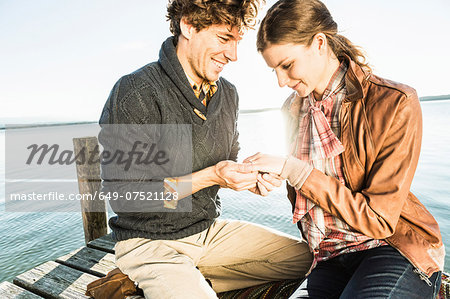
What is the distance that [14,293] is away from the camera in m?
3.13

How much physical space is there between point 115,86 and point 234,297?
2208 mm

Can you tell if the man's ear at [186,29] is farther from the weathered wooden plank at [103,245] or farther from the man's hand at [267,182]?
the weathered wooden plank at [103,245]

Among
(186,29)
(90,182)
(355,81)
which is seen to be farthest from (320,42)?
(90,182)

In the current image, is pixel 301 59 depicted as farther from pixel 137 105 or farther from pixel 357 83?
pixel 137 105

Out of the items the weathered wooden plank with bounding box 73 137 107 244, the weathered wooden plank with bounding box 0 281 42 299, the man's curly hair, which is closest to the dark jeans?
the man's curly hair

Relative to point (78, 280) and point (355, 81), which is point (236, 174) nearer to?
point (355, 81)

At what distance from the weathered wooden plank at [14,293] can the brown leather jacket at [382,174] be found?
308 cm

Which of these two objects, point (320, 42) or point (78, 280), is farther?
point (78, 280)

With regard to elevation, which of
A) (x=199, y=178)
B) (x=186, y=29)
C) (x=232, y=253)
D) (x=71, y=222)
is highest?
(x=186, y=29)

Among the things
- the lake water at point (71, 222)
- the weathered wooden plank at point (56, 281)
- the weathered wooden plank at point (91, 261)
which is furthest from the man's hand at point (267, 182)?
the lake water at point (71, 222)

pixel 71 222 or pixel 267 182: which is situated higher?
pixel 267 182

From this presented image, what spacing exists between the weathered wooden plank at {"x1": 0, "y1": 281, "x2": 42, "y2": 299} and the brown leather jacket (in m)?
3.08

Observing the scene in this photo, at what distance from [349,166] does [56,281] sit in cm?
332

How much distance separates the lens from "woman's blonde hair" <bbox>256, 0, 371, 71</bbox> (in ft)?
6.91
